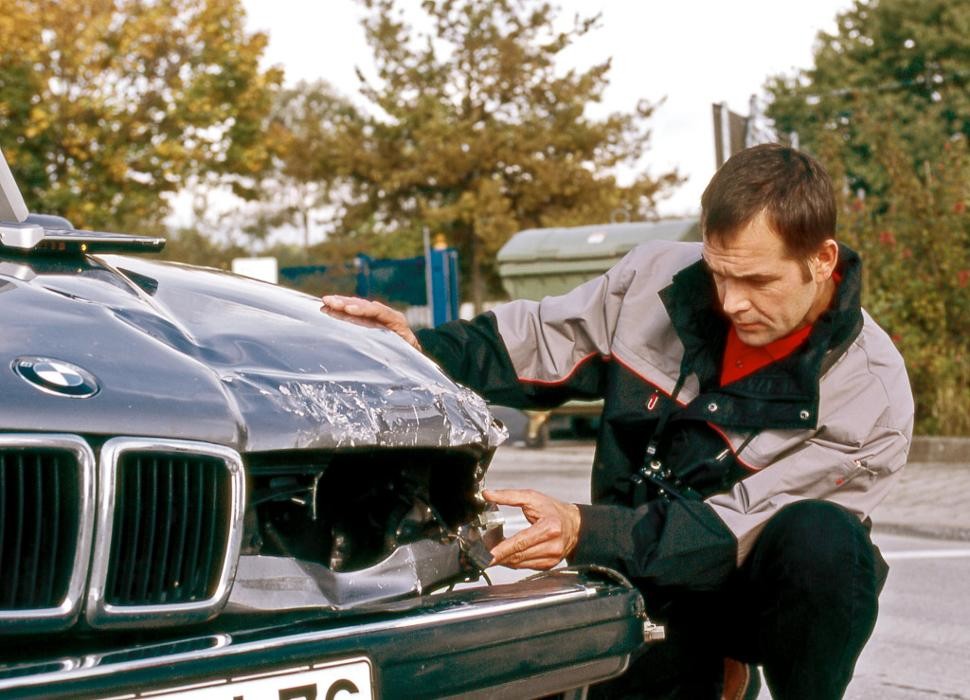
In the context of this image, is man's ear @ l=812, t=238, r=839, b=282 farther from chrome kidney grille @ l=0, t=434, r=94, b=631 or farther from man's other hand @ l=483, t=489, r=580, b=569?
chrome kidney grille @ l=0, t=434, r=94, b=631

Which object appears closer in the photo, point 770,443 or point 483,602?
point 483,602

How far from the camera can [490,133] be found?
2891 centimetres

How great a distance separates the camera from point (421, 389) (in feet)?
8.13

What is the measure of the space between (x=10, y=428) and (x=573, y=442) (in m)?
12.4

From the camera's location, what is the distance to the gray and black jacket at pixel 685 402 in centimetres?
287

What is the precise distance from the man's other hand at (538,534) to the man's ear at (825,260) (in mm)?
739

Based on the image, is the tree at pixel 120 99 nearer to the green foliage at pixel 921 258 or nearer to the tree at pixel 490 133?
the tree at pixel 490 133

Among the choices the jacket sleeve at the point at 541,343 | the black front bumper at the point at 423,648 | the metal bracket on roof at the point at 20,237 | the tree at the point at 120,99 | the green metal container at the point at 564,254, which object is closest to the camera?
the black front bumper at the point at 423,648

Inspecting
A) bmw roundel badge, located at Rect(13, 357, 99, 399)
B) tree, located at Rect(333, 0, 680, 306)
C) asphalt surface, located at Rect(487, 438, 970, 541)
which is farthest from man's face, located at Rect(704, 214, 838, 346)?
tree, located at Rect(333, 0, 680, 306)

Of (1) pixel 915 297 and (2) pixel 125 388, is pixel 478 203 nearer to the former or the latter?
(1) pixel 915 297

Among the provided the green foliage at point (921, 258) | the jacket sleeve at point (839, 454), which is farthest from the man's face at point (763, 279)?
the green foliage at point (921, 258)

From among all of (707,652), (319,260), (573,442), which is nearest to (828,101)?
(319,260)

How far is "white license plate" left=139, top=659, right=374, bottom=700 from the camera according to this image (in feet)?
6.09

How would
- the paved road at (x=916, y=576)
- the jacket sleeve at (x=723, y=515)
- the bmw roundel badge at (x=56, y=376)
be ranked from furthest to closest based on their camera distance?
1. the paved road at (x=916, y=576)
2. the jacket sleeve at (x=723, y=515)
3. the bmw roundel badge at (x=56, y=376)
